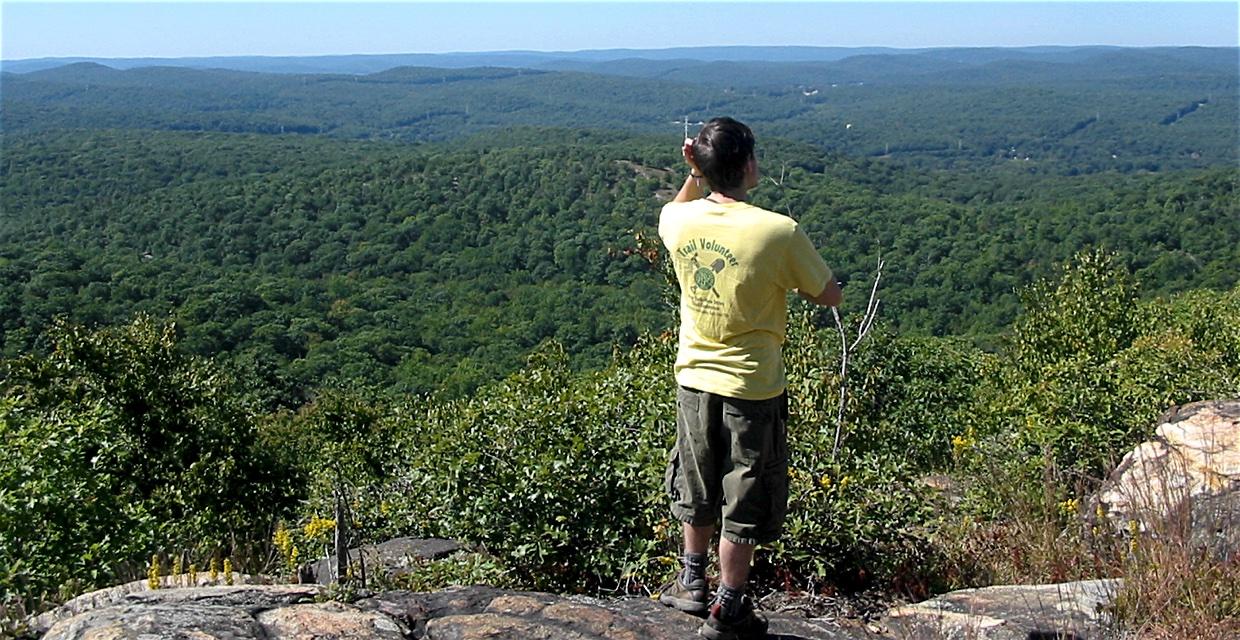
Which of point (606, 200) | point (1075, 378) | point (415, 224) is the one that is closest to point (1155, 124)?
point (606, 200)

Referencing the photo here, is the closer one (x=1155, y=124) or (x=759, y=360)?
(x=759, y=360)

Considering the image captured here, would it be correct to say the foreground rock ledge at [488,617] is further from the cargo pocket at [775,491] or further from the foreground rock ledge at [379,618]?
the cargo pocket at [775,491]

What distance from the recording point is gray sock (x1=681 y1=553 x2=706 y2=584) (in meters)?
3.39

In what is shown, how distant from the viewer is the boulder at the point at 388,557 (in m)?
3.92

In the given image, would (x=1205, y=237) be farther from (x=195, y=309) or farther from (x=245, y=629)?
(x=245, y=629)

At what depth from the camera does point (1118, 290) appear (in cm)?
1470

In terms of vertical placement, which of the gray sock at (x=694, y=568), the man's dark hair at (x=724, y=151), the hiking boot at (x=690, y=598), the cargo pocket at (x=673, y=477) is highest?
the man's dark hair at (x=724, y=151)

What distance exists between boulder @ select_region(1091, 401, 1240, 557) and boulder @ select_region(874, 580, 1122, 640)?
27cm

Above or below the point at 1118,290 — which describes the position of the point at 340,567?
above

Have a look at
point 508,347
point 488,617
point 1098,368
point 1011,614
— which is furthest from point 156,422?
point 508,347

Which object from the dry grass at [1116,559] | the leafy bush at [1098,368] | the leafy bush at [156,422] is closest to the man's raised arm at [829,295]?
the dry grass at [1116,559]

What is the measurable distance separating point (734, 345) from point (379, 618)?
1325 millimetres

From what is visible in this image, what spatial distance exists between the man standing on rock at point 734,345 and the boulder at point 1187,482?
1149 millimetres

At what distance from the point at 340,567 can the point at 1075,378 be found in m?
6.76
